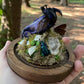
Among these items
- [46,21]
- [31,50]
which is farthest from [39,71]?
[46,21]

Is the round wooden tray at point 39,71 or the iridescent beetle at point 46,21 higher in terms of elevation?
the iridescent beetle at point 46,21

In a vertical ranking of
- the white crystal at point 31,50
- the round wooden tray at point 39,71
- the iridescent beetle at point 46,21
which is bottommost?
the round wooden tray at point 39,71

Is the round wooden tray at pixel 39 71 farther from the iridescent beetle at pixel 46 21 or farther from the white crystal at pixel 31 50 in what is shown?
the iridescent beetle at pixel 46 21

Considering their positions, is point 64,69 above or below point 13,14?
below

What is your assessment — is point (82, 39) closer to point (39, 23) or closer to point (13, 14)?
point (13, 14)

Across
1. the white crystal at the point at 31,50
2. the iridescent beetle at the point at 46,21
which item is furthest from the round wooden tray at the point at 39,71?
the iridescent beetle at the point at 46,21

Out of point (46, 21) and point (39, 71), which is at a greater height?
point (46, 21)

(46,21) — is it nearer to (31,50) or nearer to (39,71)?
(31,50)

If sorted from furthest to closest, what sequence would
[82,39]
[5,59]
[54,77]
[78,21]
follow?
[78,21], [82,39], [5,59], [54,77]

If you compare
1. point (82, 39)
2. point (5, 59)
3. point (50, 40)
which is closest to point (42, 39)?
point (50, 40)

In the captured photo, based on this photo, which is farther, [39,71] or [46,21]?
[46,21]

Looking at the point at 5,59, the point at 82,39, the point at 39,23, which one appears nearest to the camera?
the point at 39,23
